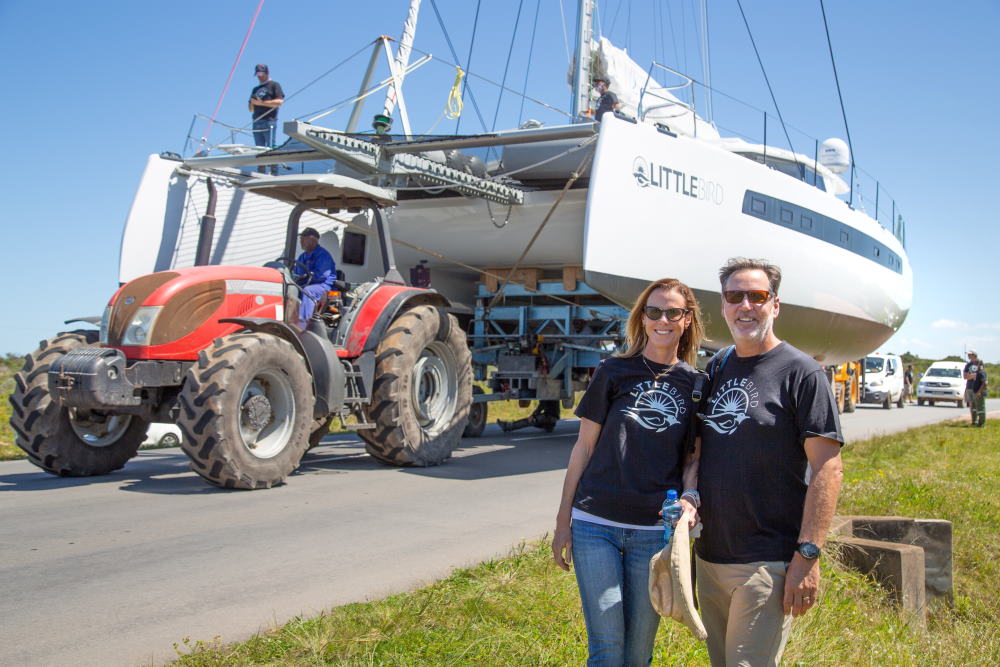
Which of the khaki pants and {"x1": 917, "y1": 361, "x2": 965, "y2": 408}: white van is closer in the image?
Result: the khaki pants

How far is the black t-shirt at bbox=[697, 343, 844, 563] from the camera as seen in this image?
2.56 meters

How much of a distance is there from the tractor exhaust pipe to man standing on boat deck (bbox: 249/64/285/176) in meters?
1.34

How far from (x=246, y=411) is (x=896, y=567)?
4514mm

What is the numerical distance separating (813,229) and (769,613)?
10325 millimetres

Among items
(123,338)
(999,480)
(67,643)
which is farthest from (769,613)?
(999,480)

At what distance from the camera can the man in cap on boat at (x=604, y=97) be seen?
38.8 ft

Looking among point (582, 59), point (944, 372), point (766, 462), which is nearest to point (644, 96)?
A: point (582, 59)

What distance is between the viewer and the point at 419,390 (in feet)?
28.8

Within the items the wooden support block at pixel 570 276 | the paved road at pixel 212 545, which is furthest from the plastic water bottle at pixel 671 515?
the wooden support block at pixel 570 276

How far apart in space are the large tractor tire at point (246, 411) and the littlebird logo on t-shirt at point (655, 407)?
Result: 4225 mm

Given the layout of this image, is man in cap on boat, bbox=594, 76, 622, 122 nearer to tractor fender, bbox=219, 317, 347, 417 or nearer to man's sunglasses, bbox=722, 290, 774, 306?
tractor fender, bbox=219, 317, 347, 417

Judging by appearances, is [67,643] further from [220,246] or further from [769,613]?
[220,246]

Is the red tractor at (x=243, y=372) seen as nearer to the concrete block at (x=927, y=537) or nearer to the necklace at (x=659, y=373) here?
the concrete block at (x=927, y=537)

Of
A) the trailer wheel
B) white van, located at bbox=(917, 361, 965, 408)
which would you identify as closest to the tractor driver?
the trailer wheel
